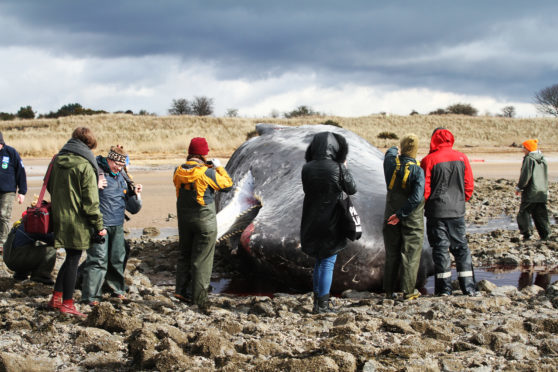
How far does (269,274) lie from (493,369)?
3.16m

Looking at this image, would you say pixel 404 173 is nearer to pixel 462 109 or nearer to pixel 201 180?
pixel 201 180

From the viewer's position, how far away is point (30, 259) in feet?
20.7

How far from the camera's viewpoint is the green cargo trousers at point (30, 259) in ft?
20.5

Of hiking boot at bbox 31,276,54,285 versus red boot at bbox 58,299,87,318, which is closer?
red boot at bbox 58,299,87,318

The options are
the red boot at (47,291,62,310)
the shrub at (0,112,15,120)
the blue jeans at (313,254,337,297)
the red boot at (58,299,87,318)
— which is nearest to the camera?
the red boot at (58,299,87,318)

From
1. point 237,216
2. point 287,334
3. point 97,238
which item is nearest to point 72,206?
point 97,238

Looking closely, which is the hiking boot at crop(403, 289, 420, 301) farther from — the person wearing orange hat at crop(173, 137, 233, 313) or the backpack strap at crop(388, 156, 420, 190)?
the person wearing orange hat at crop(173, 137, 233, 313)

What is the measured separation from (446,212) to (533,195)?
3.64m

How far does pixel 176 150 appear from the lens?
35.7 metres

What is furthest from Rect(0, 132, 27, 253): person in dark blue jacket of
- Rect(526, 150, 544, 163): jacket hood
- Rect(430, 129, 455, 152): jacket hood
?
Rect(526, 150, 544, 163): jacket hood

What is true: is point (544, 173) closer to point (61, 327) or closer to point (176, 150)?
point (61, 327)

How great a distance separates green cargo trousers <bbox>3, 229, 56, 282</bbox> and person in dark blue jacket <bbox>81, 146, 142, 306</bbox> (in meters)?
0.94

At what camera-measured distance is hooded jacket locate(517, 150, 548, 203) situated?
8867mm

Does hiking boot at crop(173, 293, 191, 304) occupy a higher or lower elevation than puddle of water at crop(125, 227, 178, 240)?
higher
